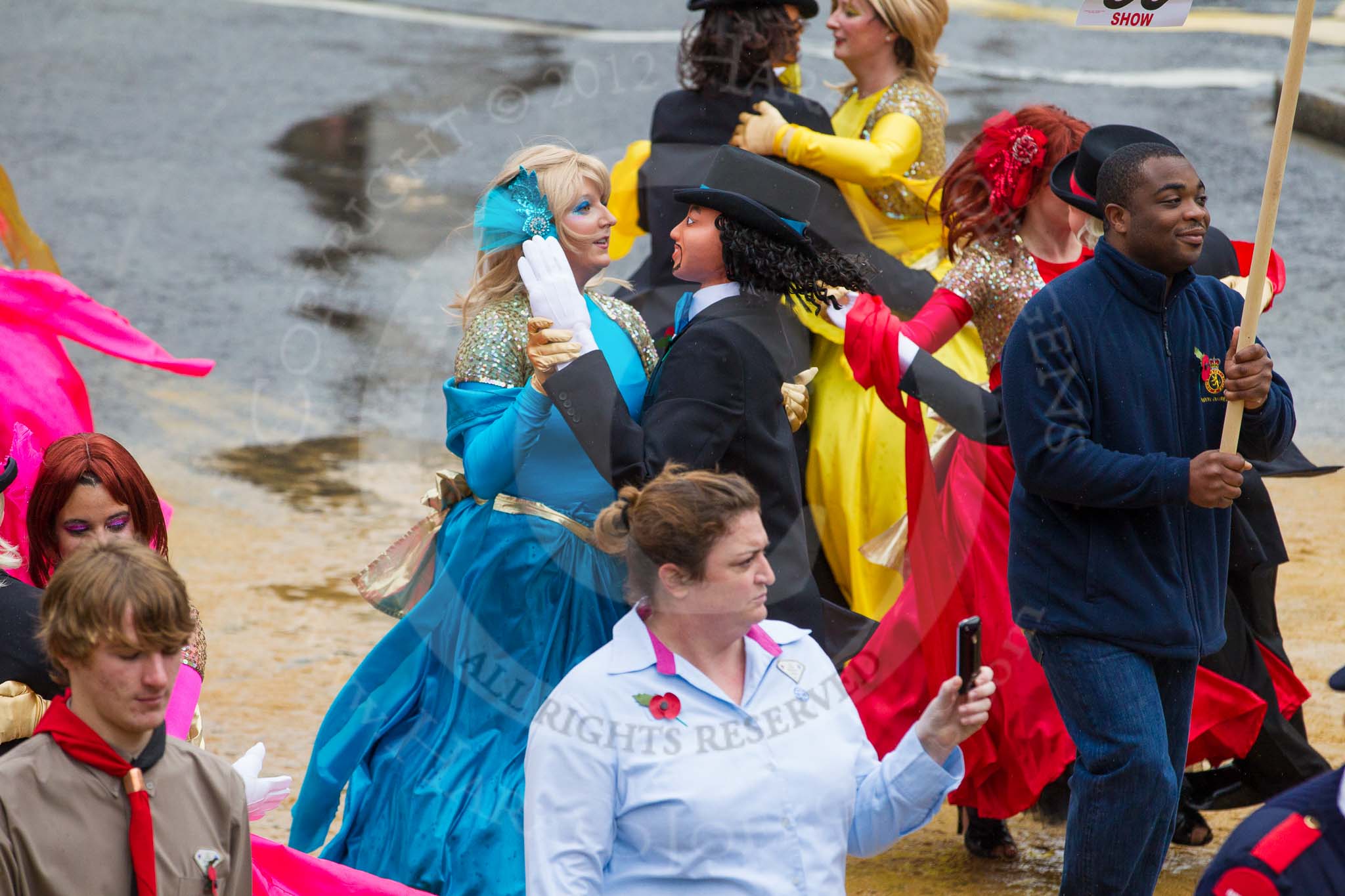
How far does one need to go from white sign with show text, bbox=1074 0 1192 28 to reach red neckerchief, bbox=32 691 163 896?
1.90 metres

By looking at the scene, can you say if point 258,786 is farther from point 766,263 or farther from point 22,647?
point 766,263

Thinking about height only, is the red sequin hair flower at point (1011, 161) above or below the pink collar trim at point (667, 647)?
above

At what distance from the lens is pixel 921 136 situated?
4.79m

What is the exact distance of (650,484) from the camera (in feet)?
7.93

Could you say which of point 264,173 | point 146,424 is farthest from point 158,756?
point 264,173

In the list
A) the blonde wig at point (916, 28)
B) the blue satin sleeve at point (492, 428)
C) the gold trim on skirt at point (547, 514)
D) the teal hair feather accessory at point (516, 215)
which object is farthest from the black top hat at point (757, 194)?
the blonde wig at point (916, 28)

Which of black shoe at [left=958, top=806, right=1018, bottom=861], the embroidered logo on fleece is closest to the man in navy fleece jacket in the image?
the embroidered logo on fleece

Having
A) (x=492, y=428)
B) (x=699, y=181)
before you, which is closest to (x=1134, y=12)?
(x=492, y=428)

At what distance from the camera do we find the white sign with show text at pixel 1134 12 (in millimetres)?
2762

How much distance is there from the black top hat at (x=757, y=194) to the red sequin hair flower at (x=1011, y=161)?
0.60 meters

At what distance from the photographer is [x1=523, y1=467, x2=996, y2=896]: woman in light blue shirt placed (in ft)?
7.18

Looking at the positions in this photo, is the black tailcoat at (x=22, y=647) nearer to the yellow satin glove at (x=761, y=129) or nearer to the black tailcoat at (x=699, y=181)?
the black tailcoat at (x=699, y=181)

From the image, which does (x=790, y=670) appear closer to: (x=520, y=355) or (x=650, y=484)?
(x=650, y=484)

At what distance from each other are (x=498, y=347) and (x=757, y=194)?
59 centimetres
